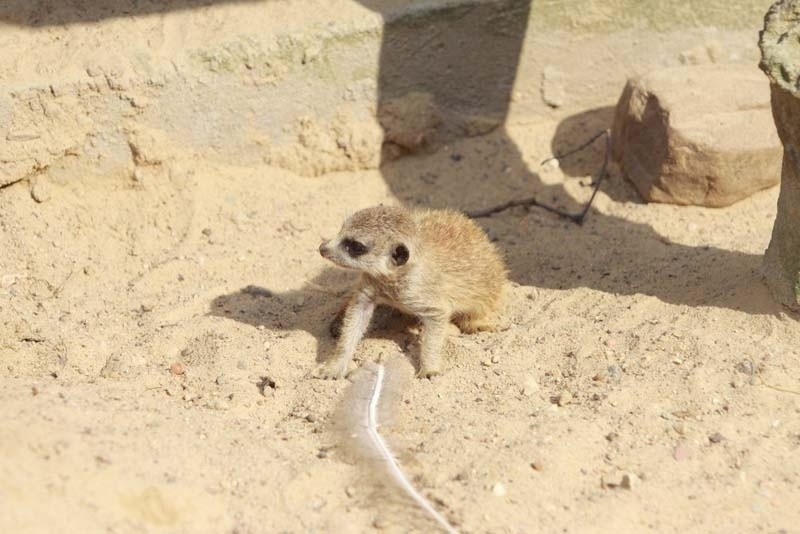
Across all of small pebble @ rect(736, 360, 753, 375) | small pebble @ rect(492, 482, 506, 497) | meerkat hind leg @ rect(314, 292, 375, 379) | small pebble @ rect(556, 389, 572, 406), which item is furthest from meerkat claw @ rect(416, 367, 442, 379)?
small pebble @ rect(736, 360, 753, 375)

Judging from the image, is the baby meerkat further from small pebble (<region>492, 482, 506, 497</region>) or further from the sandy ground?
small pebble (<region>492, 482, 506, 497</region>)

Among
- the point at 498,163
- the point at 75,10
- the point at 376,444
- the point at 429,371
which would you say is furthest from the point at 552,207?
the point at 75,10

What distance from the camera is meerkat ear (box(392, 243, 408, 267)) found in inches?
173

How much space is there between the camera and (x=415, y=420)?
3967 mm

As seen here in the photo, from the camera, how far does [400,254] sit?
4402 millimetres

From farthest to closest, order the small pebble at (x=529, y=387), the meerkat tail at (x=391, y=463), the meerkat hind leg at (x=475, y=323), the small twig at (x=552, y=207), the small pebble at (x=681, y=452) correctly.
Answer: the small twig at (x=552, y=207), the meerkat hind leg at (x=475, y=323), the small pebble at (x=529, y=387), the small pebble at (x=681, y=452), the meerkat tail at (x=391, y=463)

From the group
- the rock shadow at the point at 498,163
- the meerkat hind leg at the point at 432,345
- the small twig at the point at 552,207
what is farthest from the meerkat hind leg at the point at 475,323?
the small twig at the point at 552,207

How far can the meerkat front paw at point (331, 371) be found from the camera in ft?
14.2

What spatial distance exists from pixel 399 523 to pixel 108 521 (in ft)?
2.91

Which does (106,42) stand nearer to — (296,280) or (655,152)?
(296,280)

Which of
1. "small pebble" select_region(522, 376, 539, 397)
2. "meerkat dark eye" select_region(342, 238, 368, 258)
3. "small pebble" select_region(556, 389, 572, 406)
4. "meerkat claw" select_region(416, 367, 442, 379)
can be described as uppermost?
"meerkat dark eye" select_region(342, 238, 368, 258)

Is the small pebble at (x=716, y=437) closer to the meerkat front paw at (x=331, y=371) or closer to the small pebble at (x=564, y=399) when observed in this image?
the small pebble at (x=564, y=399)

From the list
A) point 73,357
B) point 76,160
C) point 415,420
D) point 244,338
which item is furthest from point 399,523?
point 76,160

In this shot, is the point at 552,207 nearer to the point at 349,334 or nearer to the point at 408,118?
the point at 408,118
